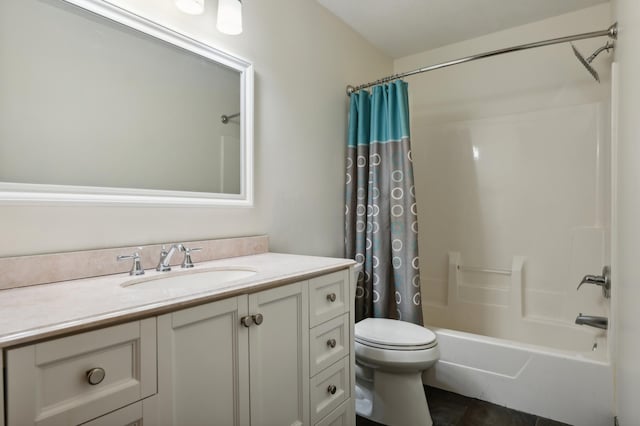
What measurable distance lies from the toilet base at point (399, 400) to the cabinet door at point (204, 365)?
3.02 feet

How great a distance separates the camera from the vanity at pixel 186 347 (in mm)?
625

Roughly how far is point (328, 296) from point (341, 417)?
0.50 m

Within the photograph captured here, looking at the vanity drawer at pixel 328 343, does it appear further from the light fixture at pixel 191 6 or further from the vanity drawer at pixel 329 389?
the light fixture at pixel 191 6

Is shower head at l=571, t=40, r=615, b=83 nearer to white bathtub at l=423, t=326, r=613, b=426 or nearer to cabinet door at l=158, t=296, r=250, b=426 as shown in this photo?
white bathtub at l=423, t=326, r=613, b=426

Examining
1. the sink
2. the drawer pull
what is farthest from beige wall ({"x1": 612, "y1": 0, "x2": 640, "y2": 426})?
the drawer pull

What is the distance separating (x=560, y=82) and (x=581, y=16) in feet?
1.31

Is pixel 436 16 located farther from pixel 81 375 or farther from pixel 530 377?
pixel 81 375

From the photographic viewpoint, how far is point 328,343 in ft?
4.19

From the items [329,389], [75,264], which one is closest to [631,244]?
[329,389]

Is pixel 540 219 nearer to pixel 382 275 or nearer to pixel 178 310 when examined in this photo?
pixel 382 275

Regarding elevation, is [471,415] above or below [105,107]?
below

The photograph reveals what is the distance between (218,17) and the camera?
1.44 metres

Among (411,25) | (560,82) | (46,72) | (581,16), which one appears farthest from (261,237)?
(581,16)

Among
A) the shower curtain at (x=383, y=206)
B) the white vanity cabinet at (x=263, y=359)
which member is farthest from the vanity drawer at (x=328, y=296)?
the shower curtain at (x=383, y=206)
